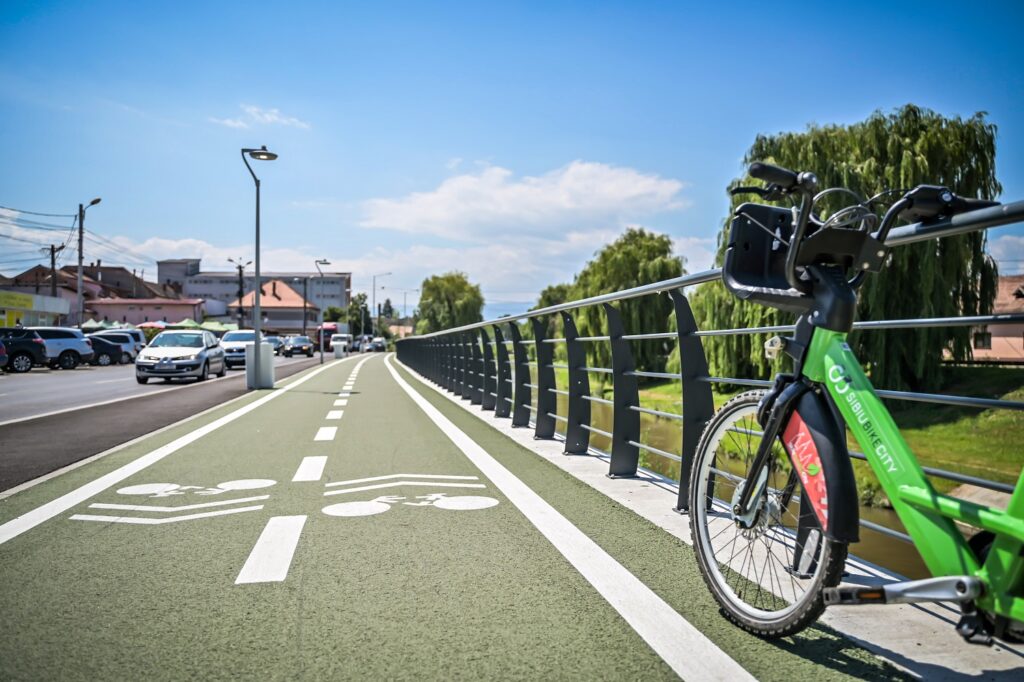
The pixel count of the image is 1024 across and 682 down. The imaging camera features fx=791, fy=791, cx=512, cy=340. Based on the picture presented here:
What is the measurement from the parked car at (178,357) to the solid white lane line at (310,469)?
53.6 ft

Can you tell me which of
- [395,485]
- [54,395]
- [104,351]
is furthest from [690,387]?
[104,351]

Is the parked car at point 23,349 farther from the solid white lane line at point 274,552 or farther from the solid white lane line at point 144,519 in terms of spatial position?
the solid white lane line at point 274,552

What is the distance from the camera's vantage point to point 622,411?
610cm

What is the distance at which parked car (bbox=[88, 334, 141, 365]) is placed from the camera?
3972cm

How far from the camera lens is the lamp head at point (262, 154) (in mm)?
22578

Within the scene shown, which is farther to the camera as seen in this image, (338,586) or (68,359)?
(68,359)

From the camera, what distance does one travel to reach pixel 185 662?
2.52 m

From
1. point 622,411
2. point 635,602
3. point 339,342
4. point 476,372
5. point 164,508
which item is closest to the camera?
point 635,602

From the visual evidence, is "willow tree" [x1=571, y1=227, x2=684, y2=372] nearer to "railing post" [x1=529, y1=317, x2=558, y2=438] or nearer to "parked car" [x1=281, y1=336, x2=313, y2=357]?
"railing post" [x1=529, y1=317, x2=558, y2=438]

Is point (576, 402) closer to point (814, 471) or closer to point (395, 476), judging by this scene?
point (395, 476)

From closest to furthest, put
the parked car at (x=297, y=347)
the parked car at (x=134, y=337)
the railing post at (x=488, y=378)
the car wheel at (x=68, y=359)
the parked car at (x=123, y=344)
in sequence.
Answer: the railing post at (x=488, y=378) < the car wheel at (x=68, y=359) < the parked car at (x=123, y=344) < the parked car at (x=134, y=337) < the parked car at (x=297, y=347)

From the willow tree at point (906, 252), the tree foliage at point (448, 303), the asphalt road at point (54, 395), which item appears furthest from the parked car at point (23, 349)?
the tree foliage at point (448, 303)

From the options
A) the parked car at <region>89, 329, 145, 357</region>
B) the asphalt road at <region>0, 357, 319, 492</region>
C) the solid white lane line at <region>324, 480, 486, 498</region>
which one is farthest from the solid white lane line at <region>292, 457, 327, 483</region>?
the parked car at <region>89, 329, 145, 357</region>

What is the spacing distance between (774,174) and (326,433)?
303 inches
